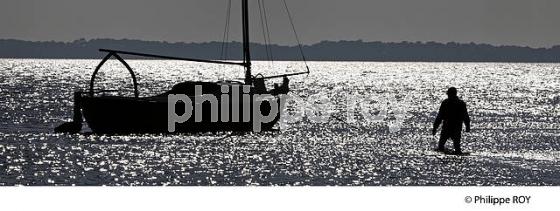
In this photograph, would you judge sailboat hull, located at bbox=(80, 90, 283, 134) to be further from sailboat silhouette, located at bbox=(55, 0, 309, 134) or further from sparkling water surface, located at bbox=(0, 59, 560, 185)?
sparkling water surface, located at bbox=(0, 59, 560, 185)

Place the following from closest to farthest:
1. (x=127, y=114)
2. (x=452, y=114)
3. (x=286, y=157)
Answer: (x=452, y=114)
(x=286, y=157)
(x=127, y=114)

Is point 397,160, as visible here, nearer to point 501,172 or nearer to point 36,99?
point 501,172

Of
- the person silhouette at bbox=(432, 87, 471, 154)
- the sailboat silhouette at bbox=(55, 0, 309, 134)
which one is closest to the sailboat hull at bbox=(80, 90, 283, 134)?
the sailboat silhouette at bbox=(55, 0, 309, 134)

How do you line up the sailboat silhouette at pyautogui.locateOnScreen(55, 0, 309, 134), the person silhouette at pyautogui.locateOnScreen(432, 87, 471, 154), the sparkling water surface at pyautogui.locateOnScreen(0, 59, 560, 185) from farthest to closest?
the sailboat silhouette at pyautogui.locateOnScreen(55, 0, 309, 134), the sparkling water surface at pyautogui.locateOnScreen(0, 59, 560, 185), the person silhouette at pyautogui.locateOnScreen(432, 87, 471, 154)

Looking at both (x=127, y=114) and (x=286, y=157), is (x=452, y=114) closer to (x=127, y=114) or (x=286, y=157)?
(x=286, y=157)

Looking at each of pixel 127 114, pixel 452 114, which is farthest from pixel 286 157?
pixel 127 114

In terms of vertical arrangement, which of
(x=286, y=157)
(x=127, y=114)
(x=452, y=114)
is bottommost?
(x=286, y=157)

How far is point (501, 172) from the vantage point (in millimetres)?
33406

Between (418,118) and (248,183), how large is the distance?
42810 mm

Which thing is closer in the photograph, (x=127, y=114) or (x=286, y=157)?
(x=286, y=157)

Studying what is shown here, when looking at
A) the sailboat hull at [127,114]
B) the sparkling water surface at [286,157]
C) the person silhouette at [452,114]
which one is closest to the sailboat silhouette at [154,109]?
the sailboat hull at [127,114]

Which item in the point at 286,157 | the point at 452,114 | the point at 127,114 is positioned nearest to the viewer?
the point at 452,114

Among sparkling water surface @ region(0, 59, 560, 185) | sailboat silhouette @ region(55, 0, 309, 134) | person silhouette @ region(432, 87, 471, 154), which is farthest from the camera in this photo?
sailboat silhouette @ region(55, 0, 309, 134)
